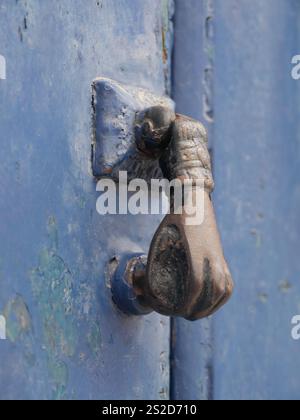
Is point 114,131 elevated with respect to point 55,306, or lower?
elevated

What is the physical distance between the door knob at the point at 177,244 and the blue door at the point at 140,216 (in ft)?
0.08

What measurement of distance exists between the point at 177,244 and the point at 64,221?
0.09 meters

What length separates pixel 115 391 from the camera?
29.1 inches

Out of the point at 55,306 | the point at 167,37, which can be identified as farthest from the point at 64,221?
the point at 167,37

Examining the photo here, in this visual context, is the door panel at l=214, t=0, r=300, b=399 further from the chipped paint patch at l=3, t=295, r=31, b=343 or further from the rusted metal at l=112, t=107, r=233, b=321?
the chipped paint patch at l=3, t=295, r=31, b=343

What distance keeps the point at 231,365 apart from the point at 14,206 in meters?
0.35

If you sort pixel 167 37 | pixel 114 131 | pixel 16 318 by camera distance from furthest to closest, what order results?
pixel 167 37 → pixel 114 131 → pixel 16 318

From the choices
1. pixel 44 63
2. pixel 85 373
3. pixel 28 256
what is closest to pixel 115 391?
pixel 85 373

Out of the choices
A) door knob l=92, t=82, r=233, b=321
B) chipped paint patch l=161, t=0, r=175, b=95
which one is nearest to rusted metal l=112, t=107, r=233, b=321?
door knob l=92, t=82, r=233, b=321

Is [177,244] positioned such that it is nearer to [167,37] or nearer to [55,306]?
[55,306]

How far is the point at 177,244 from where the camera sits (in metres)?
0.70

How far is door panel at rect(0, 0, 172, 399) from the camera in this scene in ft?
2.10

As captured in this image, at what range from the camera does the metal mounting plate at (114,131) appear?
737 mm
